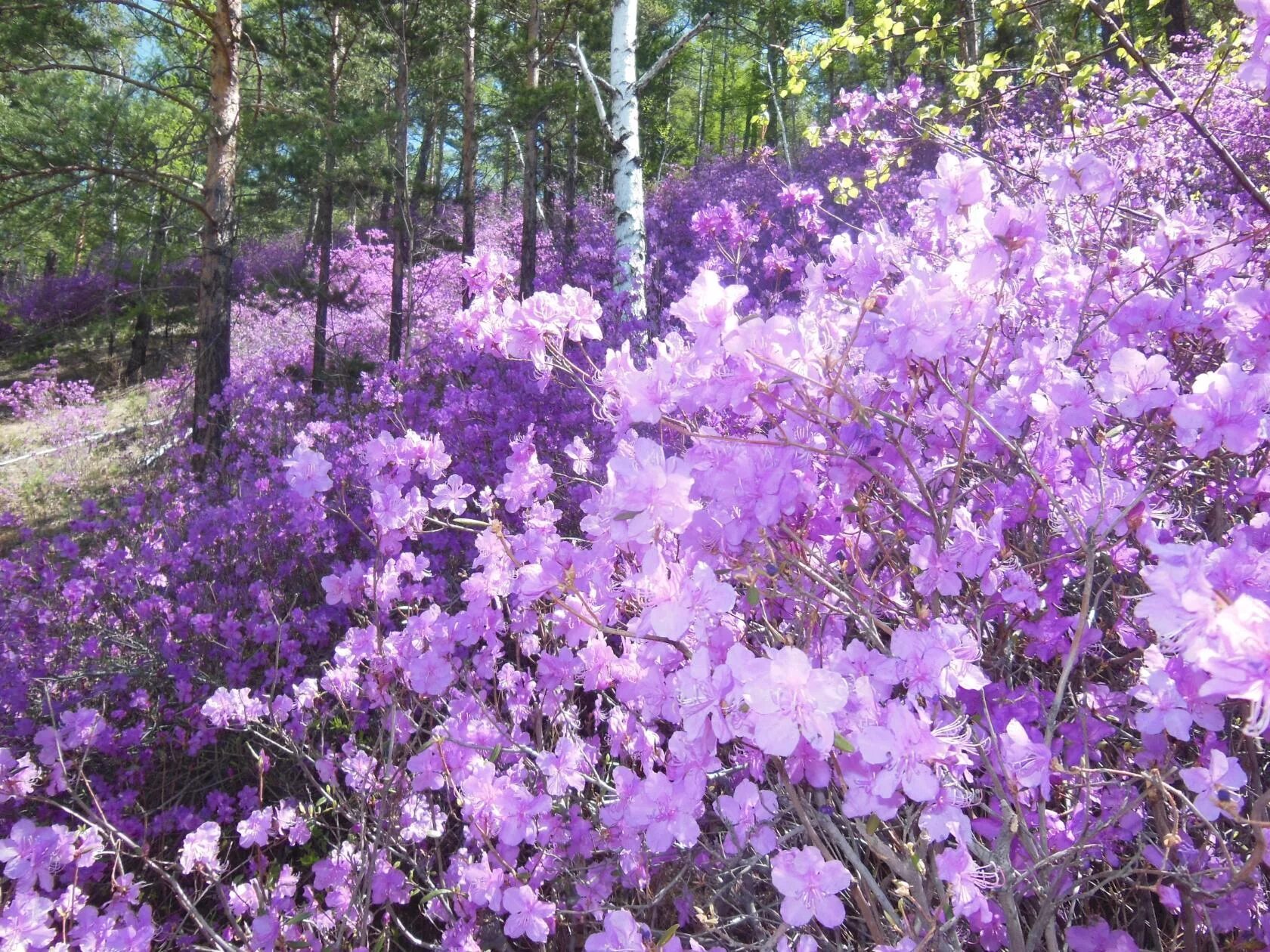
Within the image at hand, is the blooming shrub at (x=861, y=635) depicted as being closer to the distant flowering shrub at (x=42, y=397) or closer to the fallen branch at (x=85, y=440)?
the fallen branch at (x=85, y=440)

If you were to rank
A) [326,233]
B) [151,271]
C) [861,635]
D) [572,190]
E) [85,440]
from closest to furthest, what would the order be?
[861,635], [151,271], [326,233], [85,440], [572,190]

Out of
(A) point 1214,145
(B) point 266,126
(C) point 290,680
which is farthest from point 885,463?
(B) point 266,126

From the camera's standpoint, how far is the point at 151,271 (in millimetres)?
6613

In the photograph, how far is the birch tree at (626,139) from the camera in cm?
607

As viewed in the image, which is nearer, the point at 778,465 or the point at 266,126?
the point at 778,465

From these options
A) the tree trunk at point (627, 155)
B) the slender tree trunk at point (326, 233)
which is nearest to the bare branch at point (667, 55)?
the tree trunk at point (627, 155)

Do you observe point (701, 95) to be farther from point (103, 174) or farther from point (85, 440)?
point (103, 174)

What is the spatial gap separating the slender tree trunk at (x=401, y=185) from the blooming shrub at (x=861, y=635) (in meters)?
5.02

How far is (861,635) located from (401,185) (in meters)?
6.70

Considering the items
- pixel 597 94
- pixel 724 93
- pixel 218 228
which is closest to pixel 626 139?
pixel 597 94

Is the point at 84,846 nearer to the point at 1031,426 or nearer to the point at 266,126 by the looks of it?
the point at 1031,426

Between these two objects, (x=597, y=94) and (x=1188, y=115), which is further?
(x=597, y=94)

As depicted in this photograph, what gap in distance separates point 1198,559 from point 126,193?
7.70 meters

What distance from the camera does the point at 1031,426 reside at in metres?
1.70
